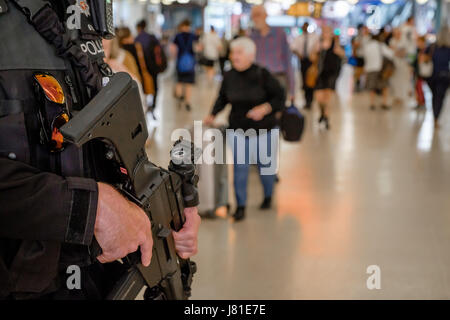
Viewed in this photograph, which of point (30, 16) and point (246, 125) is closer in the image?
point (30, 16)

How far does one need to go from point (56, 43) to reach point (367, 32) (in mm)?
10392

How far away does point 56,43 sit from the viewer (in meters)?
1.07

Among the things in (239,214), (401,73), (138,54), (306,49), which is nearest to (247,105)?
(239,214)

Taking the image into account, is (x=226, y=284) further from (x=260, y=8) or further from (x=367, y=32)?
(x=367, y=32)

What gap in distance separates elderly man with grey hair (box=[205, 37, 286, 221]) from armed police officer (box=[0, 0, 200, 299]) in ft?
9.32

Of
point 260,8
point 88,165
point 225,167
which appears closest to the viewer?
point 88,165

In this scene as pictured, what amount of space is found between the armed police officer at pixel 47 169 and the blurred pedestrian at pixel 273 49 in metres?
4.61

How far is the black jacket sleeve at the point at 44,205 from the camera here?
0.95 meters

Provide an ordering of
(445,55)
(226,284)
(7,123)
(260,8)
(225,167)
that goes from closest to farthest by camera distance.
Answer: (7,123), (226,284), (225,167), (260,8), (445,55)

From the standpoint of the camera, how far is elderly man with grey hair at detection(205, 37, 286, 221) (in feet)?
13.0

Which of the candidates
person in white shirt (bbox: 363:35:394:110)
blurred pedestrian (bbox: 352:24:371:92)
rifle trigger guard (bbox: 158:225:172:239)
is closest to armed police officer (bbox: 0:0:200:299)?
rifle trigger guard (bbox: 158:225:172:239)
